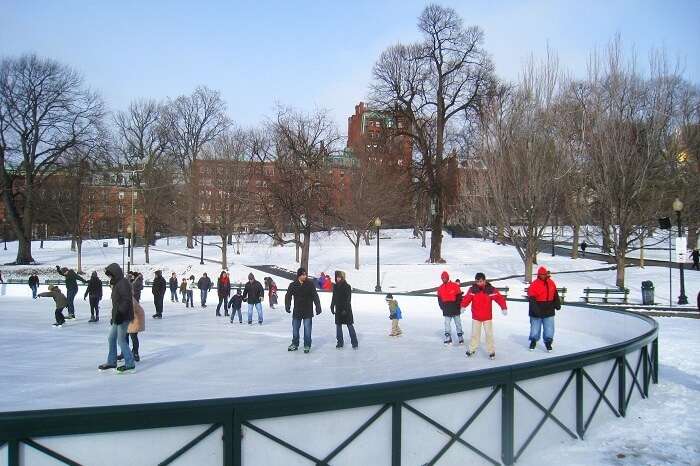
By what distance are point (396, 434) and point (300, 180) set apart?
103ft

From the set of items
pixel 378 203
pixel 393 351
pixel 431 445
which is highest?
pixel 378 203

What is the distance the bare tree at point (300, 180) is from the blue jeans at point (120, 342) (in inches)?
981

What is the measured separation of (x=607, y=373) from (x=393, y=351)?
21.4 feet

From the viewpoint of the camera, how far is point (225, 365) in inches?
438

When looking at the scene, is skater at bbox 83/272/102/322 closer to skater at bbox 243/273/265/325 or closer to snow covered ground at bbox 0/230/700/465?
snow covered ground at bbox 0/230/700/465

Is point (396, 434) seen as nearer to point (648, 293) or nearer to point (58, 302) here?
point (58, 302)

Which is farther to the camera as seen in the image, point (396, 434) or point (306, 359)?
point (306, 359)

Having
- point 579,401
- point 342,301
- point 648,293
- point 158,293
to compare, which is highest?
point 342,301

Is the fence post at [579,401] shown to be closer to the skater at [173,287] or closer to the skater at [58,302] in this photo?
the skater at [58,302]

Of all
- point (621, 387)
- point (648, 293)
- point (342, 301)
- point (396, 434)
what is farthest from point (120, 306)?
point (648, 293)

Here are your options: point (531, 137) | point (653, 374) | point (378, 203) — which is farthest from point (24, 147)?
point (653, 374)

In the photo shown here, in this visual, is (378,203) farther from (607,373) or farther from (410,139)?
(607,373)

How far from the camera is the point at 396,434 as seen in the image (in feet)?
15.3

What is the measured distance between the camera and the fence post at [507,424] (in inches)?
211
